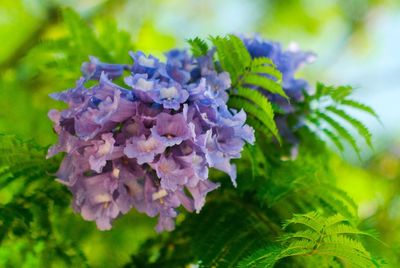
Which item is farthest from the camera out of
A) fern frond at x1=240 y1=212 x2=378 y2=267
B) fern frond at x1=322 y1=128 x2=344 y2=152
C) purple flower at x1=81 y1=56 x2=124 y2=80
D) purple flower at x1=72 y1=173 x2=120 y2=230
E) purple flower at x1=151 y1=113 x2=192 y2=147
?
fern frond at x1=322 y1=128 x2=344 y2=152

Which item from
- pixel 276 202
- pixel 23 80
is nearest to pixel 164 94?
pixel 276 202

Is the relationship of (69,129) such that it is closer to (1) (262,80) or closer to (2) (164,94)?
(2) (164,94)

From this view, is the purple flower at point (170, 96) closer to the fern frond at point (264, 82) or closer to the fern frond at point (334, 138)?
the fern frond at point (264, 82)

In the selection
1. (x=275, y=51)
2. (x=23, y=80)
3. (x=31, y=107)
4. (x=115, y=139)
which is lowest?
(x=115, y=139)

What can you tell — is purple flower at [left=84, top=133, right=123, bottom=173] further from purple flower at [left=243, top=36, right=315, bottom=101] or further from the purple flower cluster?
purple flower at [left=243, top=36, right=315, bottom=101]

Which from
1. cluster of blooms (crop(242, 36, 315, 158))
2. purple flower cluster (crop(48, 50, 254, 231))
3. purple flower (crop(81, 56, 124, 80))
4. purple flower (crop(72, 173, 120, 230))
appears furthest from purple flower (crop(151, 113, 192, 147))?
cluster of blooms (crop(242, 36, 315, 158))

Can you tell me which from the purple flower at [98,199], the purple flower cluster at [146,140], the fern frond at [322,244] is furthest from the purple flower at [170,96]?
the fern frond at [322,244]

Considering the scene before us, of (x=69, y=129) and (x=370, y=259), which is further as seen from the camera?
(x=69, y=129)
